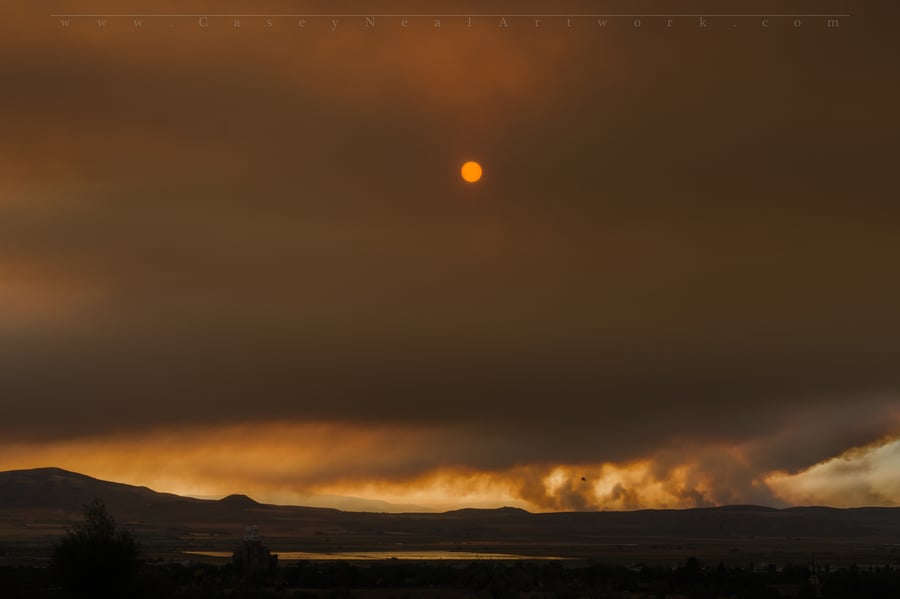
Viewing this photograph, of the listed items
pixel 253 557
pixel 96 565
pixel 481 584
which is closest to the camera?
pixel 96 565

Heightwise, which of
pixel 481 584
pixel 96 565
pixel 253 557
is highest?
pixel 253 557

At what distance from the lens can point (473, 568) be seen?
99750 mm

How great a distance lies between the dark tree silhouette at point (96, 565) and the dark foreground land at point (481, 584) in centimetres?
248

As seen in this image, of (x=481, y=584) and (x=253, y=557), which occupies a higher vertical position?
(x=253, y=557)

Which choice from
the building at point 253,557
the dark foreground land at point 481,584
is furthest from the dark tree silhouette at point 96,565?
the building at point 253,557

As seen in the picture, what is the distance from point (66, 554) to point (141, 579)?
421 cm

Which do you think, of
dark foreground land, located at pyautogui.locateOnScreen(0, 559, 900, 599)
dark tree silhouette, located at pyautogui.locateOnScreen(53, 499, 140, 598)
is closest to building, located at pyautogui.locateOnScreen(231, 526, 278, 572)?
dark foreground land, located at pyautogui.locateOnScreen(0, 559, 900, 599)

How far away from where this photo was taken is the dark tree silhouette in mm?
60094

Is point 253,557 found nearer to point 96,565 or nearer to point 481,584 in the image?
point 481,584

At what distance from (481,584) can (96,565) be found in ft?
103

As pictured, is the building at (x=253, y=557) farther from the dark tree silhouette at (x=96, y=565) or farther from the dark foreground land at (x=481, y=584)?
the dark tree silhouette at (x=96, y=565)

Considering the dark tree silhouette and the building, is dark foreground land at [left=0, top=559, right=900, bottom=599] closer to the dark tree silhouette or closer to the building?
the dark tree silhouette

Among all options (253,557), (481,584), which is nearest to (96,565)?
(481,584)

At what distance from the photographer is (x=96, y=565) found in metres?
60.2
